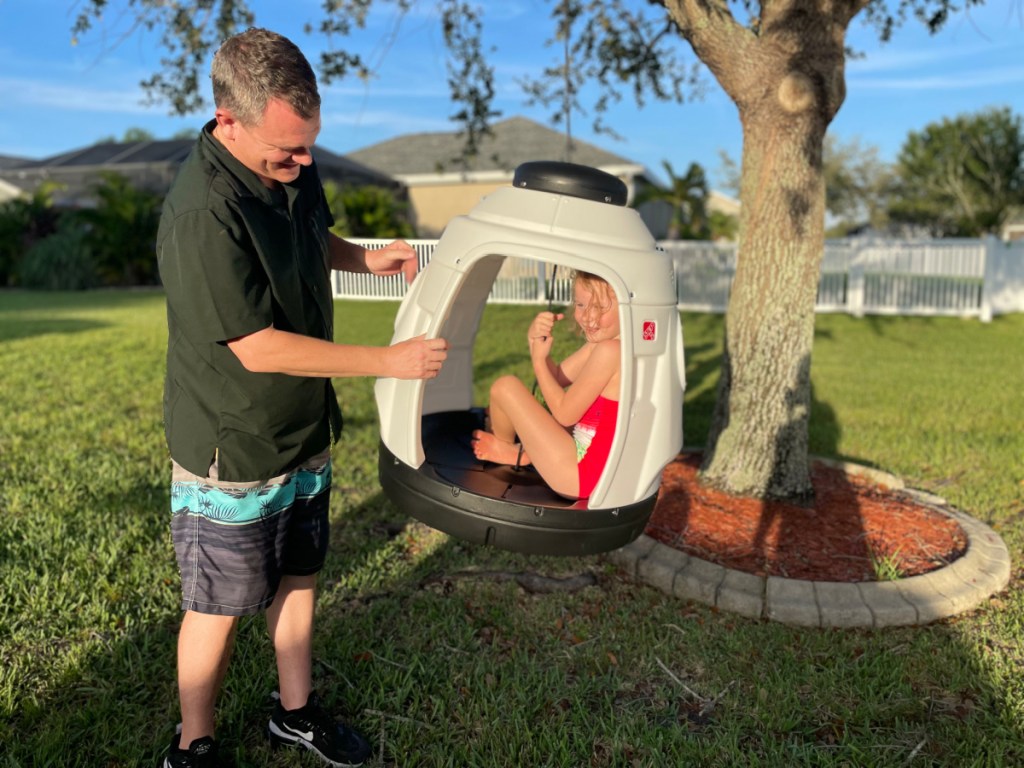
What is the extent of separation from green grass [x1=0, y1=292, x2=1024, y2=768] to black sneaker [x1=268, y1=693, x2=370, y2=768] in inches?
2.1

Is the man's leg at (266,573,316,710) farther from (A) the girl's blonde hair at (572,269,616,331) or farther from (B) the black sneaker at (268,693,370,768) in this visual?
(A) the girl's blonde hair at (572,269,616,331)

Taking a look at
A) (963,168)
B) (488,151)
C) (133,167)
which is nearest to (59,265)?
(133,167)

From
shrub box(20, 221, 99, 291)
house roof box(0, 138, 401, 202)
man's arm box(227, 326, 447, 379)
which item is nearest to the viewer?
man's arm box(227, 326, 447, 379)

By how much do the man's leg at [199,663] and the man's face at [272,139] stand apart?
3.96 ft

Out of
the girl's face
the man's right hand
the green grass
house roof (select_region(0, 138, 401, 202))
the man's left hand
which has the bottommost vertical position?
the green grass

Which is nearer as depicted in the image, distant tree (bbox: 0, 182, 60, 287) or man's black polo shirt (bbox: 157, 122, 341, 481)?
man's black polo shirt (bbox: 157, 122, 341, 481)

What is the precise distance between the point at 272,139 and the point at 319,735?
5.59 ft

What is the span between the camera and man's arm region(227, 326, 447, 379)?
1883 mm

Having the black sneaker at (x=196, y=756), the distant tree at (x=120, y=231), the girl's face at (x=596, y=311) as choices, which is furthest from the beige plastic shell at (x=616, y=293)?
the distant tree at (x=120, y=231)

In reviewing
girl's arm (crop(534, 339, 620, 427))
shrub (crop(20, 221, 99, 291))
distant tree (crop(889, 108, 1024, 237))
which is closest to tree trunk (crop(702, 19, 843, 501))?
girl's arm (crop(534, 339, 620, 427))

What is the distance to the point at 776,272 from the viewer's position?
402 centimetres

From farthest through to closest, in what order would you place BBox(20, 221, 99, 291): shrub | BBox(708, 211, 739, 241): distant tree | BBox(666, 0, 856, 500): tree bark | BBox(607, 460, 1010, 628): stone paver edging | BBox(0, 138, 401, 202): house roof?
BBox(708, 211, 739, 241): distant tree
BBox(0, 138, 401, 202): house roof
BBox(20, 221, 99, 291): shrub
BBox(666, 0, 856, 500): tree bark
BBox(607, 460, 1010, 628): stone paver edging

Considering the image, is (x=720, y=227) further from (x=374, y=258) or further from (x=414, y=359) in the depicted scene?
(x=414, y=359)

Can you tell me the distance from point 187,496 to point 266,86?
1.09m
